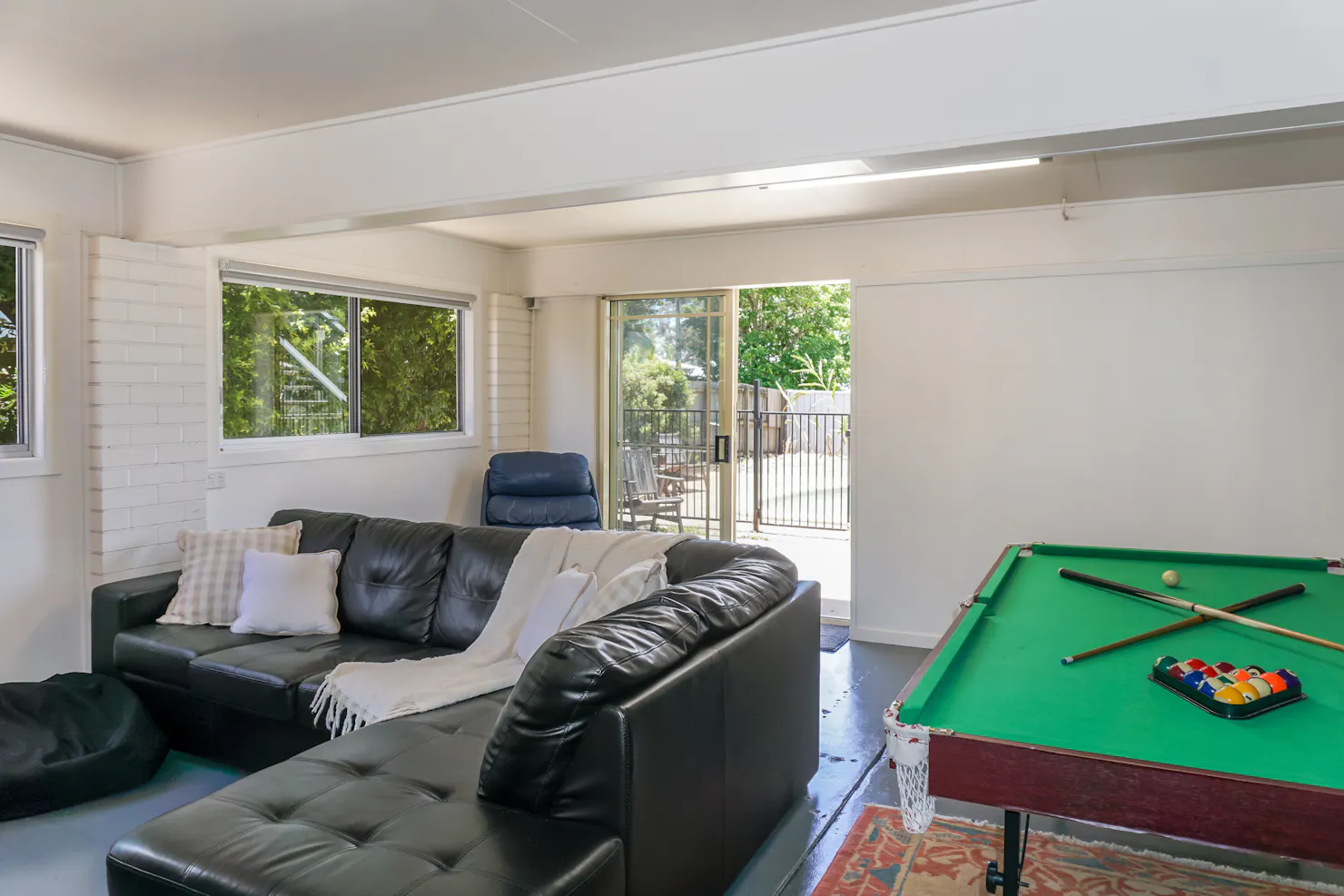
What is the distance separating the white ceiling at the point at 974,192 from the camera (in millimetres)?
3727

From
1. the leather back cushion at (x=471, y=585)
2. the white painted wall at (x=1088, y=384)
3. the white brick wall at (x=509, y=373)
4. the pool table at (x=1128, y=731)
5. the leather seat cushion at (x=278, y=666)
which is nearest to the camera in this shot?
the pool table at (x=1128, y=731)

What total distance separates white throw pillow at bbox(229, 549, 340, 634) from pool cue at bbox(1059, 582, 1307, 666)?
107 inches

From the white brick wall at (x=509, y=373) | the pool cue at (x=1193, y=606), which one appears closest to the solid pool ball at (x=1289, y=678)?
the pool cue at (x=1193, y=606)

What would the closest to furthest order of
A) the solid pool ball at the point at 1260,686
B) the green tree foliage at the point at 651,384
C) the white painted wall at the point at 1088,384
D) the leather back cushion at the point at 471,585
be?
the solid pool ball at the point at 1260,686, the leather back cushion at the point at 471,585, the white painted wall at the point at 1088,384, the green tree foliage at the point at 651,384

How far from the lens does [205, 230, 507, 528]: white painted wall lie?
14.6 ft

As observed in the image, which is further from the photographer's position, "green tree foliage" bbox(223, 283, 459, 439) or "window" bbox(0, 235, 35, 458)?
"green tree foliage" bbox(223, 283, 459, 439)

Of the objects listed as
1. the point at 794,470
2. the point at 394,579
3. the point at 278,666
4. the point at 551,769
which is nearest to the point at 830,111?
the point at 551,769

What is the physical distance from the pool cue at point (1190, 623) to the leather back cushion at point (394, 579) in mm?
2383

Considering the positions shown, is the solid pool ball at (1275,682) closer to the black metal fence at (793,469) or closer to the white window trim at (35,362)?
the white window trim at (35,362)

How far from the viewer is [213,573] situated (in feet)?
12.0

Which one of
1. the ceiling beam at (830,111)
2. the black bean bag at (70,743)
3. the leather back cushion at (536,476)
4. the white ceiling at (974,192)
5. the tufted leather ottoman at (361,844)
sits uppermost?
the white ceiling at (974,192)

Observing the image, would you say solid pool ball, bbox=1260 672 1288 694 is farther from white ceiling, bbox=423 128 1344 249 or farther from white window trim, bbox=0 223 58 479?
white window trim, bbox=0 223 58 479

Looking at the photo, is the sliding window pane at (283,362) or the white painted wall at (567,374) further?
the white painted wall at (567,374)

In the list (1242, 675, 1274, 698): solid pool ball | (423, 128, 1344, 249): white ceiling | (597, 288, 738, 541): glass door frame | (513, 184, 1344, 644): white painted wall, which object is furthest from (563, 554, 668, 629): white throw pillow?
(597, 288, 738, 541): glass door frame
